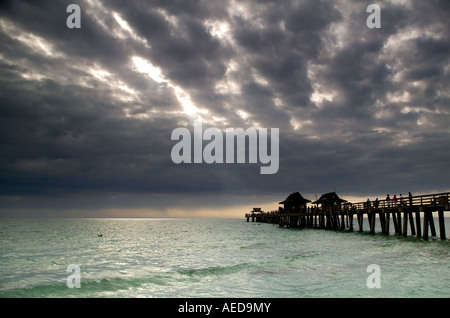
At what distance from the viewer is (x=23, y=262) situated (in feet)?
70.5

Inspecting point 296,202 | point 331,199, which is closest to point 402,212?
point 331,199

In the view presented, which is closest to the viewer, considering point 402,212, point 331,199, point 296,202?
point 402,212

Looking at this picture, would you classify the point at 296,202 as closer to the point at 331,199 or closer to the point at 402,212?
the point at 331,199

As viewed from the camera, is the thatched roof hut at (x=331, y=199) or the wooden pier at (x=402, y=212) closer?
the wooden pier at (x=402, y=212)

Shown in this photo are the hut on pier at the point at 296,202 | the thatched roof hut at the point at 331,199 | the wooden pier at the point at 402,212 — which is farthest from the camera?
the hut on pier at the point at 296,202

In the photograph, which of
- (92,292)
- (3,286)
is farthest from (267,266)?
(3,286)

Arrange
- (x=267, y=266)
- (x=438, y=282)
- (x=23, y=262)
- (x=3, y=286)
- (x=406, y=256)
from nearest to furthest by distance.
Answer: (x=438, y=282), (x=3, y=286), (x=267, y=266), (x=406, y=256), (x=23, y=262)

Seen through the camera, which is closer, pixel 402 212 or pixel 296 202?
pixel 402 212

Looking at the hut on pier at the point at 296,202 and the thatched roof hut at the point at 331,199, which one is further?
the hut on pier at the point at 296,202

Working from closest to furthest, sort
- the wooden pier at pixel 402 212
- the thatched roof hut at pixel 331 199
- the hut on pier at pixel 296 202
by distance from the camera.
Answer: the wooden pier at pixel 402 212
the thatched roof hut at pixel 331 199
the hut on pier at pixel 296 202
